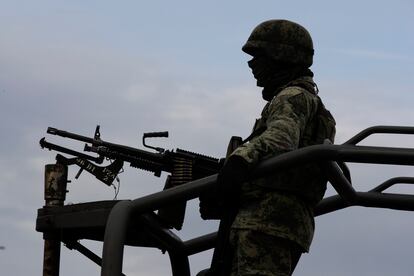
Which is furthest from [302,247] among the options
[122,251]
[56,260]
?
[56,260]

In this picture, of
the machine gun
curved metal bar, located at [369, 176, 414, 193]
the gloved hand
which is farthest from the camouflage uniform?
the machine gun

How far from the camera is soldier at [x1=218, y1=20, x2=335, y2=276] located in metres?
4.11

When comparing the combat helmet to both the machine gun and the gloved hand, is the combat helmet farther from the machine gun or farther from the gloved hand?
the machine gun

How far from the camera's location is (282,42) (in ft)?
14.5

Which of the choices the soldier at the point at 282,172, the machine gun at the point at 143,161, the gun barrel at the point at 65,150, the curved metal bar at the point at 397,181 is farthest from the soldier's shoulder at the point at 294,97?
the gun barrel at the point at 65,150

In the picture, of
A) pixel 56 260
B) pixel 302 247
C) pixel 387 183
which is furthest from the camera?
pixel 56 260

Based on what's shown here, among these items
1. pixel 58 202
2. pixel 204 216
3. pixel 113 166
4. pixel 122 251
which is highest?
pixel 113 166

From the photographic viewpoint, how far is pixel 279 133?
3.99 meters

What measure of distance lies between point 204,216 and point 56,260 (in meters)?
0.95

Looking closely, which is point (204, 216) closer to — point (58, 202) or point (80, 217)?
point (80, 217)

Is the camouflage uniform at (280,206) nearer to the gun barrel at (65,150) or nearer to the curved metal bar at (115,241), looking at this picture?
the curved metal bar at (115,241)

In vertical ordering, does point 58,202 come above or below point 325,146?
above

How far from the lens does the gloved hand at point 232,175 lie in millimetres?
3793

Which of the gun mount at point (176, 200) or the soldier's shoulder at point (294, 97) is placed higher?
the soldier's shoulder at point (294, 97)
